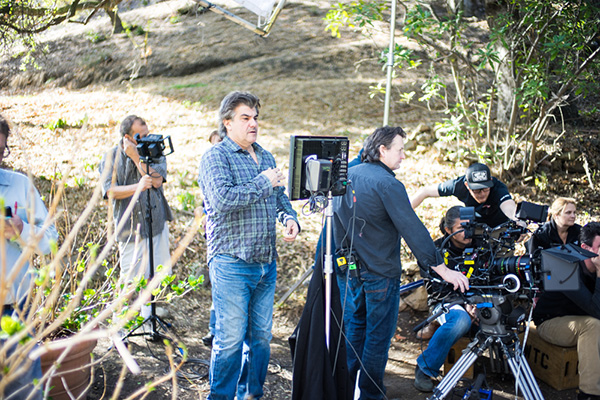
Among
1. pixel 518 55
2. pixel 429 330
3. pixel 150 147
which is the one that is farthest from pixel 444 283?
pixel 518 55

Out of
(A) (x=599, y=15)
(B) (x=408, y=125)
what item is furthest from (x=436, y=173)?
(A) (x=599, y=15)

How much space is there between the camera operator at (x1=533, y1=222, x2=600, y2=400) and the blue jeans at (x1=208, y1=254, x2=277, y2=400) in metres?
2.08

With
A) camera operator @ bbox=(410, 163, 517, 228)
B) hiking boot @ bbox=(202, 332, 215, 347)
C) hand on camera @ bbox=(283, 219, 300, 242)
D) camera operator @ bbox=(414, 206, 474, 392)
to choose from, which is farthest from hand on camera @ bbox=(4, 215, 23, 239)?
camera operator @ bbox=(410, 163, 517, 228)

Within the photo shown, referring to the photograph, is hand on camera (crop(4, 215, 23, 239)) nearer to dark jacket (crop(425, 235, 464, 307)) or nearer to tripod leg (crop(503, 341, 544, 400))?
dark jacket (crop(425, 235, 464, 307))

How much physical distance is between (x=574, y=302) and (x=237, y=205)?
251cm

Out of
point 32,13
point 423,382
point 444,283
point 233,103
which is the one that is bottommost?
point 423,382

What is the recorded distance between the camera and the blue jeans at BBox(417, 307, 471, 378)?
11.5ft

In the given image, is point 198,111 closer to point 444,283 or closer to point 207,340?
point 207,340

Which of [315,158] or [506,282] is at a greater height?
[315,158]

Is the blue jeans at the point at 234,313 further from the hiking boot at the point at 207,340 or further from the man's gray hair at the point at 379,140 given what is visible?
the hiking boot at the point at 207,340

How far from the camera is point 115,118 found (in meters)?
9.99

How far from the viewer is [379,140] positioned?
3.19 m

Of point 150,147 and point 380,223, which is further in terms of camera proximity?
point 150,147

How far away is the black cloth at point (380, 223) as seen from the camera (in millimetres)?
2982
